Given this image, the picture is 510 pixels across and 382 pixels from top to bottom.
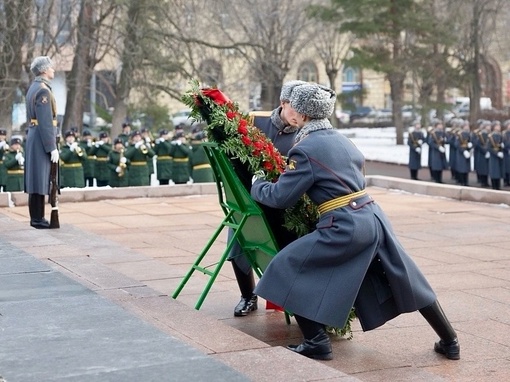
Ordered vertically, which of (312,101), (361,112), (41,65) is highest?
(361,112)

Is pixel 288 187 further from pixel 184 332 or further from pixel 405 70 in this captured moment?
pixel 405 70

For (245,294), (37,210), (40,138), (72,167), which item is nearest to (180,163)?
(72,167)

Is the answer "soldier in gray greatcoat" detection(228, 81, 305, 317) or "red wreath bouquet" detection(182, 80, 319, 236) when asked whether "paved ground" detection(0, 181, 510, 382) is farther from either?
"red wreath bouquet" detection(182, 80, 319, 236)

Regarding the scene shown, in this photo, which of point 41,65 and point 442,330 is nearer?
point 442,330

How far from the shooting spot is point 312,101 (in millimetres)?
6312

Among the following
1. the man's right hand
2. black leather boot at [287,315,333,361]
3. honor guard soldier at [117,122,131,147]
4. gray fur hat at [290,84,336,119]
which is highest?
gray fur hat at [290,84,336,119]

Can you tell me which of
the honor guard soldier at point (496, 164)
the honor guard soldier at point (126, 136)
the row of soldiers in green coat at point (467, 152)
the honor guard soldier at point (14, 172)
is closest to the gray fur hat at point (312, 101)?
the honor guard soldier at point (14, 172)

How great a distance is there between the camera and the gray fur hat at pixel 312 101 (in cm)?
631

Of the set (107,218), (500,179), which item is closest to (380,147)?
(500,179)

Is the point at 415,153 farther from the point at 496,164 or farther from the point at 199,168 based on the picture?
the point at 199,168

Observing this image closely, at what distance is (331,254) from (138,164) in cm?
1334

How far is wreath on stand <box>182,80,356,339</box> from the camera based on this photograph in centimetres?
669

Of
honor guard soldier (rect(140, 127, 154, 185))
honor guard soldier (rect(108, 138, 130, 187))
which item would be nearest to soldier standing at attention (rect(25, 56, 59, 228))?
honor guard soldier (rect(108, 138, 130, 187))

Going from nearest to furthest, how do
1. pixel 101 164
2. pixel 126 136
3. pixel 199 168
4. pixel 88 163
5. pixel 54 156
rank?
pixel 54 156 → pixel 88 163 → pixel 101 164 → pixel 199 168 → pixel 126 136
